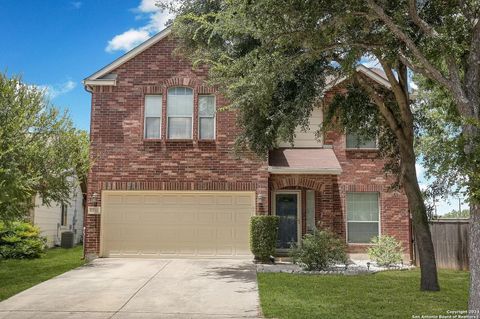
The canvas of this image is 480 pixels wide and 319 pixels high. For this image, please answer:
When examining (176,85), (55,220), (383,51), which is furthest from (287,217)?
(55,220)

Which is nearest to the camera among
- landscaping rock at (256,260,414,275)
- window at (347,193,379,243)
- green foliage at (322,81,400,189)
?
green foliage at (322,81,400,189)

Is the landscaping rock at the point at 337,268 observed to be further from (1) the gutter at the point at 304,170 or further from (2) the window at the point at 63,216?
(2) the window at the point at 63,216

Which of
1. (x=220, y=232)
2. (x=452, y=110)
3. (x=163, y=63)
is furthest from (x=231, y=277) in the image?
(x=163, y=63)

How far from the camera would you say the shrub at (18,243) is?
17.6 metres

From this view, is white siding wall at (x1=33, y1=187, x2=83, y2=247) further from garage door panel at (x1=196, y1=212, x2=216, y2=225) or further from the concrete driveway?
the concrete driveway

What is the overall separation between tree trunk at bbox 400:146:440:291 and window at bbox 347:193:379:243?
644 centimetres

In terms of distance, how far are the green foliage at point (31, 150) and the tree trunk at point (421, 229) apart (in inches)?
328

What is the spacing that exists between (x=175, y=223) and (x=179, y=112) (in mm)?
3801

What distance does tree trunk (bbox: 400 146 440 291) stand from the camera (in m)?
11.0

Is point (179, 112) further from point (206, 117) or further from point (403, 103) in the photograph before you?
point (403, 103)

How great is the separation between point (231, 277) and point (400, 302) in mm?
4639

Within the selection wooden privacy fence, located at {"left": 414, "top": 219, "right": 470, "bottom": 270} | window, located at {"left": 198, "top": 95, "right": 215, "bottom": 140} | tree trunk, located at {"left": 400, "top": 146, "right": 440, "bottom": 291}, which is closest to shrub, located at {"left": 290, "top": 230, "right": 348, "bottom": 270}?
wooden privacy fence, located at {"left": 414, "top": 219, "right": 470, "bottom": 270}

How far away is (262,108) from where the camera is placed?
35.4ft

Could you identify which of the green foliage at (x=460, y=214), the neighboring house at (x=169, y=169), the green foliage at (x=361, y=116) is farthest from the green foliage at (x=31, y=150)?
the green foliage at (x=460, y=214)
